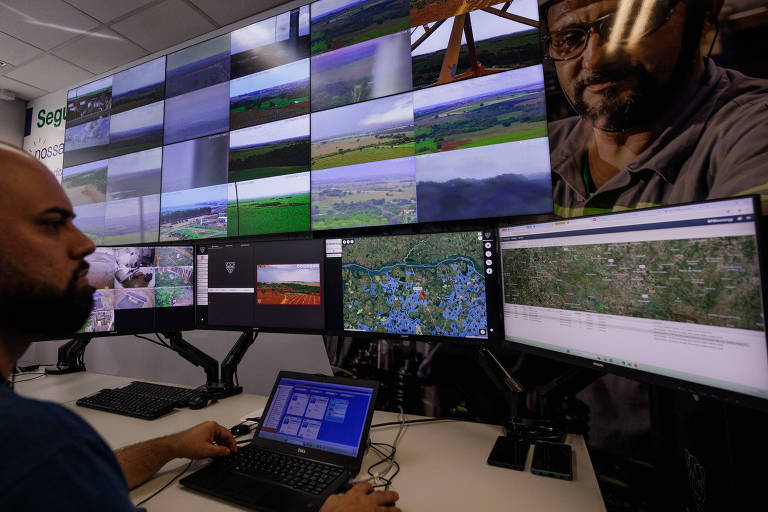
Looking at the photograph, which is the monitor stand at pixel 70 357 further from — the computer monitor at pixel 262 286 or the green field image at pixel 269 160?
the green field image at pixel 269 160

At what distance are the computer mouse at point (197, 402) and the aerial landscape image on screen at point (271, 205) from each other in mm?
876

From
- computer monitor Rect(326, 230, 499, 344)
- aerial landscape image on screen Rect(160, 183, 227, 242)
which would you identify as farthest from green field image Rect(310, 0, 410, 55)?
computer monitor Rect(326, 230, 499, 344)

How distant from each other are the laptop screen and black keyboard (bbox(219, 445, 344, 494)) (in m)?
0.05

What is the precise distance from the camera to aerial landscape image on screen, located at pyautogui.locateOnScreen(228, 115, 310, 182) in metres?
1.89

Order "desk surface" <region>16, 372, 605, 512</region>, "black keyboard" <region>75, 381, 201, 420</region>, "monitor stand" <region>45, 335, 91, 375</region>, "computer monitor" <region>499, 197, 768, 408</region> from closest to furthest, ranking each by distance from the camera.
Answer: "computer monitor" <region>499, 197, 768, 408</region>, "desk surface" <region>16, 372, 605, 512</region>, "black keyboard" <region>75, 381, 201, 420</region>, "monitor stand" <region>45, 335, 91, 375</region>

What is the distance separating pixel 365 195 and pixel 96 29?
2.24 metres

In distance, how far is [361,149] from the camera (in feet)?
5.70

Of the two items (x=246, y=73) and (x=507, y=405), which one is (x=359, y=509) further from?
(x=246, y=73)

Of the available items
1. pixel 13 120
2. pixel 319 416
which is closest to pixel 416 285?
pixel 319 416

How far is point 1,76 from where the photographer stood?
2.90 m

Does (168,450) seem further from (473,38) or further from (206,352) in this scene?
(473,38)

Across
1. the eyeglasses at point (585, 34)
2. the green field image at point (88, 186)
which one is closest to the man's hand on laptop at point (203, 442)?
the eyeglasses at point (585, 34)

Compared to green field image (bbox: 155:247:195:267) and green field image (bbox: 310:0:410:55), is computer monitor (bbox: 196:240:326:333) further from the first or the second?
green field image (bbox: 310:0:410:55)

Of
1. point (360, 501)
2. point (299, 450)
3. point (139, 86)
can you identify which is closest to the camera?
point (360, 501)
